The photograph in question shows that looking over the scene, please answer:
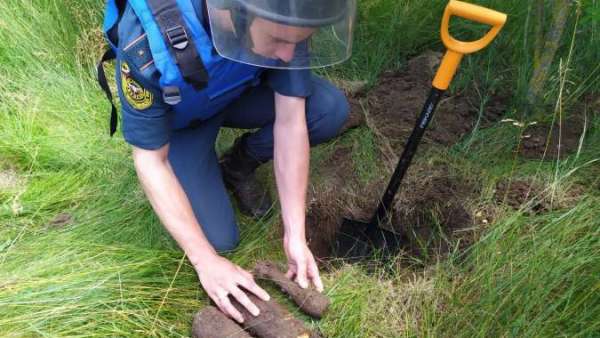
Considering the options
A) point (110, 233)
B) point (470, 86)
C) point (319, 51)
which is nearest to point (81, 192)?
point (110, 233)

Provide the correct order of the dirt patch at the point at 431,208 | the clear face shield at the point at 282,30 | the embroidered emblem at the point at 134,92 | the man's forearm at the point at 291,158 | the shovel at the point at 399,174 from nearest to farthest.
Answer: the clear face shield at the point at 282,30 < the embroidered emblem at the point at 134,92 < the shovel at the point at 399,174 < the man's forearm at the point at 291,158 < the dirt patch at the point at 431,208

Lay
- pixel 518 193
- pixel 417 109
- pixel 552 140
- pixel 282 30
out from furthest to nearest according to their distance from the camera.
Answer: pixel 417 109 → pixel 552 140 → pixel 518 193 → pixel 282 30

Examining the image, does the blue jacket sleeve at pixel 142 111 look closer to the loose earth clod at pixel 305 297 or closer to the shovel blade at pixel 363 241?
the loose earth clod at pixel 305 297

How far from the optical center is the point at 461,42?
5.73ft

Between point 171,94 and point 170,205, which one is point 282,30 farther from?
point 170,205

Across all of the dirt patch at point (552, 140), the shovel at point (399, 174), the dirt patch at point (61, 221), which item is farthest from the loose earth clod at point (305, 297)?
the dirt patch at point (552, 140)

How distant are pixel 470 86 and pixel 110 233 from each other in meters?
1.81

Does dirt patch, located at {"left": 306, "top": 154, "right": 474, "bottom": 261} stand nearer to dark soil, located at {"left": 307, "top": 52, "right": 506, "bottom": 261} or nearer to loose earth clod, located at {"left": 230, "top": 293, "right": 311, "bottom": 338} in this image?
dark soil, located at {"left": 307, "top": 52, "right": 506, "bottom": 261}

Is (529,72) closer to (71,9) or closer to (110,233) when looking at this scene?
(110,233)

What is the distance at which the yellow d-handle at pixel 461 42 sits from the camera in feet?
5.51

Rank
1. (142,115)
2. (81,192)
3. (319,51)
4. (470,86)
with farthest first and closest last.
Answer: (470,86) < (81,192) < (142,115) < (319,51)

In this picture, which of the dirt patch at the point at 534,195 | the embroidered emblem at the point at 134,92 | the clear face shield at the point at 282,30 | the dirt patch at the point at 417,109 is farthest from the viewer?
the dirt patch at the point at 417,109

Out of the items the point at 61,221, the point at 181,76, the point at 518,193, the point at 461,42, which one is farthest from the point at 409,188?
the point at 61,221

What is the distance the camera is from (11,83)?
2873 mm
